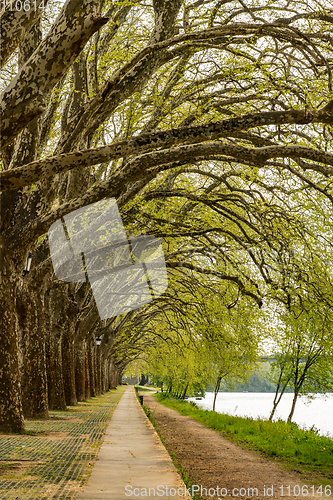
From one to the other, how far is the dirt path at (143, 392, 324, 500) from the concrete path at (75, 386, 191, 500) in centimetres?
103

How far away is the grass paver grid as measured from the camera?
4.13 meters

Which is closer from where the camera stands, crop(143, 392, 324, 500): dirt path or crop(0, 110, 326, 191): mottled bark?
crop(0, 110, 326, 191): mottled bark

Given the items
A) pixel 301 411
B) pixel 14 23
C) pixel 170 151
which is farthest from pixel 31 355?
pixel 301 411

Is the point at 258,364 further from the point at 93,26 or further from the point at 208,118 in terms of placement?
the point at 93,26

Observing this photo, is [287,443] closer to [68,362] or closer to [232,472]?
[232,472]

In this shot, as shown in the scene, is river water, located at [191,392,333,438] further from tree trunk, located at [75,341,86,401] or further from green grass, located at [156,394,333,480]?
tree trunk, located at [75,341,86,401]

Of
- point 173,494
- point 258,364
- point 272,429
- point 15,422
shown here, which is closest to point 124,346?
point 258,364

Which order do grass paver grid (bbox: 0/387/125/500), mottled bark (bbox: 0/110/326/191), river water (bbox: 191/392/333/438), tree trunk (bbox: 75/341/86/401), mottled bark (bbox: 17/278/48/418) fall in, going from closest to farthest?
1. grass paver grid (bbox: 0/387/125/500)
2. mottled bark (bbox: 0/110/326/191)
3. mottled bark (bbox: 17/278/48/418)
4. tree trunk (bbox: 75/341/86/401)
5. river water (bbox: 191/392/333/438)

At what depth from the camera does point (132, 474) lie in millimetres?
5082

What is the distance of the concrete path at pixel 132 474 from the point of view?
4.20 metres

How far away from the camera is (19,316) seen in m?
10.1

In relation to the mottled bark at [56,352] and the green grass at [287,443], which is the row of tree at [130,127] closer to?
the mottled bark at [56,352]

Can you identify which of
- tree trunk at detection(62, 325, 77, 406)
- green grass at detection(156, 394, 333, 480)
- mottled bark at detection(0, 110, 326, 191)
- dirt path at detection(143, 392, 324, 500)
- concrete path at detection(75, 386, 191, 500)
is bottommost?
green grass at detection(156, 394, 333, 480)

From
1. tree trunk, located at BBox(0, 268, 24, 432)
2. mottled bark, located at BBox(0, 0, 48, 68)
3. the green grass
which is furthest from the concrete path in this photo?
mottled bark, located at BBox(0, 0, 48, 68)
